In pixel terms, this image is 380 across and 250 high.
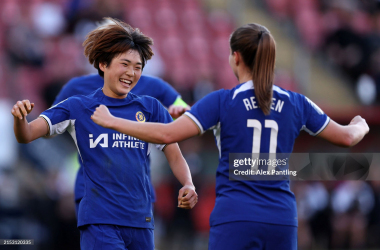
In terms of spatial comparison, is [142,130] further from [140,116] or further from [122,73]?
[122,73]

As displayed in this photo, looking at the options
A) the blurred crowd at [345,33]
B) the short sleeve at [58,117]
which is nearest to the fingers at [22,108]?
the short sleeve at [58,117]

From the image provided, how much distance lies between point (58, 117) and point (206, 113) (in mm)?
1117

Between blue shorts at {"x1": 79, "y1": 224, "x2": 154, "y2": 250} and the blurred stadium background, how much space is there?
11.6ft

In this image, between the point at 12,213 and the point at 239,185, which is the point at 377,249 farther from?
the point at 239,185

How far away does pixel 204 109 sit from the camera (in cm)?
303

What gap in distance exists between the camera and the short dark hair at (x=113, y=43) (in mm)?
3686

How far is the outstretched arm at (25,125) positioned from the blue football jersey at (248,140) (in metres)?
1.03

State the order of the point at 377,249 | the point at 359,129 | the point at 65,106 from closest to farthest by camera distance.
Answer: the point at 359,129 → the point at 65,106 → the point at 377,249

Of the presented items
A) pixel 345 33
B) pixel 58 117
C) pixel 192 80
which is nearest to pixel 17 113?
pixel 58 117

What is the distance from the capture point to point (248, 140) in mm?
3010

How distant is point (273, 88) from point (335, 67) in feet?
29.8

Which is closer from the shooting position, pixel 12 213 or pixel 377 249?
pixel 12 213

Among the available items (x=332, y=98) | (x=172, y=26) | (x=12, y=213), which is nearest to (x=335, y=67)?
(x=332, y=98)

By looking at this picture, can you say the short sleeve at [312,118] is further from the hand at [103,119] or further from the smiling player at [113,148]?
the hand at [103,119]
